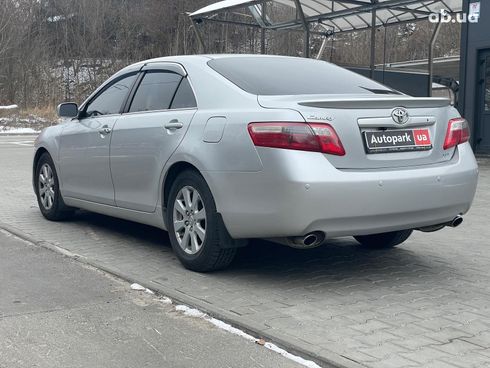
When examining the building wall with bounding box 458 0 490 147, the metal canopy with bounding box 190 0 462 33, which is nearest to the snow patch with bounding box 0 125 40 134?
the metal canopy with bounding box 190 0 462 33

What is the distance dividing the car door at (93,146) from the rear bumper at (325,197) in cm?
179

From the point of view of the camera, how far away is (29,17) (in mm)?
40312

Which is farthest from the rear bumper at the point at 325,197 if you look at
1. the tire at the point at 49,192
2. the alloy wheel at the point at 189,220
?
the tire at the point at 49,192

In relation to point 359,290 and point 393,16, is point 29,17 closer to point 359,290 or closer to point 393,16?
point 393,16

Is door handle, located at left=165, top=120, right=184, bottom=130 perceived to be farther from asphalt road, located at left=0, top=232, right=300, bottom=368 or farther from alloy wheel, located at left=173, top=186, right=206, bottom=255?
asphalt road, located at left=0, top=232, right=300, bottom=368

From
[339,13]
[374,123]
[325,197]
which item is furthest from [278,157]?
[339,13]

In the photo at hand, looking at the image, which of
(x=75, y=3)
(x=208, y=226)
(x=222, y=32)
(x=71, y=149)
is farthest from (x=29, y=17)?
(x=208, y=226)

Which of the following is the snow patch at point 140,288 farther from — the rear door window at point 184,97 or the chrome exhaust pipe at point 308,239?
the rear door window at point 184,97

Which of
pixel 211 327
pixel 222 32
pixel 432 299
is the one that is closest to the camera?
pixel 211 327

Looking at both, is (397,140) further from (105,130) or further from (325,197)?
(105,130)

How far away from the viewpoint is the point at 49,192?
7746 mm

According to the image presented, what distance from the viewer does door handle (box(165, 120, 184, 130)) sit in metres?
5.44

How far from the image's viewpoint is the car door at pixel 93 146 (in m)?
6.48

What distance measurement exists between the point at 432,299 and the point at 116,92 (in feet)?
11.9
